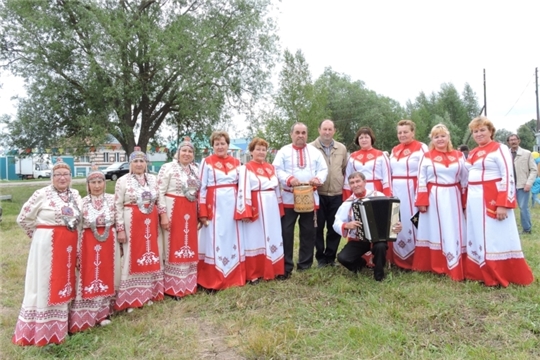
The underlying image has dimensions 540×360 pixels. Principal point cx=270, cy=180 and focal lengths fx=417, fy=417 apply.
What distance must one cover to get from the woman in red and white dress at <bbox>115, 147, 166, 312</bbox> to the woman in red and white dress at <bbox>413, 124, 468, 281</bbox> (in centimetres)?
314

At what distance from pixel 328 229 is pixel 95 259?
3.11 meters

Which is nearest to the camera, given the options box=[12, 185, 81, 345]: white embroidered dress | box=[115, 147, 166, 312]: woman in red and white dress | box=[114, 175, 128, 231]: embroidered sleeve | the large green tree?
box=[12, 185, 81, 345]: white embroidered dress

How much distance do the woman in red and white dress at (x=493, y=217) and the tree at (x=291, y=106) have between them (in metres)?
19.0

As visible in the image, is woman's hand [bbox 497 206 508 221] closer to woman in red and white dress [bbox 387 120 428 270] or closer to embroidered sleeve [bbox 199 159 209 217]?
woman in red and white dress [bbox 387 120 428 270]

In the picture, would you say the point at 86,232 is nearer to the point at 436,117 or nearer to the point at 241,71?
the point at 241,71

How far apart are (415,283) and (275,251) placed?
169cm

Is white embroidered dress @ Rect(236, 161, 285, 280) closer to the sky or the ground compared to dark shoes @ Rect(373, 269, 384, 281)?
closer to the sky

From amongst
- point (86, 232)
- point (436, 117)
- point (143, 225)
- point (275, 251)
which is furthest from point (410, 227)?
point (436, 117)

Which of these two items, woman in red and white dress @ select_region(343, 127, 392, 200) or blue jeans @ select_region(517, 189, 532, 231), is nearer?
woman in red and white dress @ select_region(343, 127, 392, 200)

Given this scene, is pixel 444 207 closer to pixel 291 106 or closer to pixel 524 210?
pixel 524 210

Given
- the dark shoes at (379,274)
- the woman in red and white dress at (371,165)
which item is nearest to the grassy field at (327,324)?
the dark shoes at (379,274)

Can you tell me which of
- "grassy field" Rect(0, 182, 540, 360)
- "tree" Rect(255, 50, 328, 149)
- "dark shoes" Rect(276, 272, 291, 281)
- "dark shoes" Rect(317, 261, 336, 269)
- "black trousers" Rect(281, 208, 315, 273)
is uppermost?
"tree" Rect(255, 50, 328, 149)

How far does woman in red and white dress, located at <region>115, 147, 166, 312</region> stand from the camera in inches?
173

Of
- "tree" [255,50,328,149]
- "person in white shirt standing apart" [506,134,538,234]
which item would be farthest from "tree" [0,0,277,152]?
"person in white shirt standing apart" [506,134,538,234]
